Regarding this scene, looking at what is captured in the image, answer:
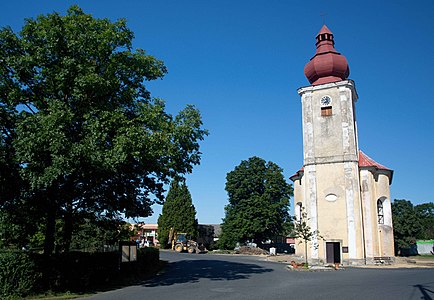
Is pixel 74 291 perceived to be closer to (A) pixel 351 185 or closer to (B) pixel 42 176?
(B) pixel 42 176

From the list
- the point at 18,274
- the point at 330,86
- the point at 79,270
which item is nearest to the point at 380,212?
the point at 330,86

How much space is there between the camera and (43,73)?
53.3ft

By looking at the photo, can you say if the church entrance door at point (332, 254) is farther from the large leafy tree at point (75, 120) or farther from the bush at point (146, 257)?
the large leafy tree at point (75, 120)

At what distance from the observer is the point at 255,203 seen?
2238 inches

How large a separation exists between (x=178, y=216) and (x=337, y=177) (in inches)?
1441

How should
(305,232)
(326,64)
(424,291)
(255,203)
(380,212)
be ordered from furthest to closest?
(255,203) < (380,212) < (326,64) < (305,232) < (424,291)

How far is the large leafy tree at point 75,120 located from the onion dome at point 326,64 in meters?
22.4

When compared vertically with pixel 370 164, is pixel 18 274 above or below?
below

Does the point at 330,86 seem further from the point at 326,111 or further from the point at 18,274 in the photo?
the point at 18,274

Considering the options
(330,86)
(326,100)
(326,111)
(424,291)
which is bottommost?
(424,291)

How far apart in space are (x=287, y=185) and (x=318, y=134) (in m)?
23.5

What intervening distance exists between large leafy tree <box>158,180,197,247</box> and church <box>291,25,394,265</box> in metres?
30.5

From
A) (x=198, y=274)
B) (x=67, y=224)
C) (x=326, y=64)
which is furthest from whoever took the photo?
(x=326, y=64)

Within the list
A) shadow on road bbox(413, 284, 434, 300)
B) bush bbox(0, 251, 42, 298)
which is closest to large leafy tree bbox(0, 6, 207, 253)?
bush bbox(0, 251, 42, 298)
